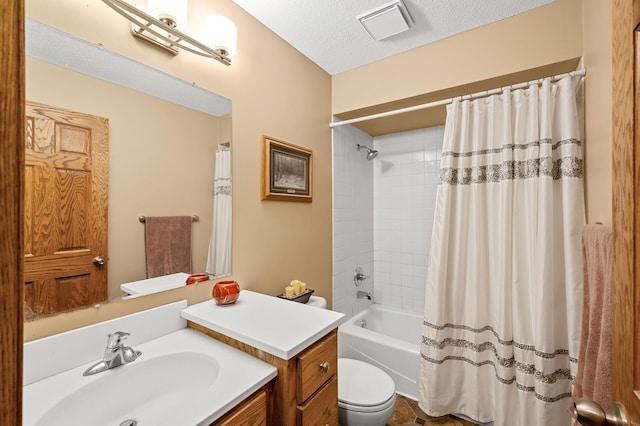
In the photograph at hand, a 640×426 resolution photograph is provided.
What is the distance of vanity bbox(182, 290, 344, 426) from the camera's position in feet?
2.86

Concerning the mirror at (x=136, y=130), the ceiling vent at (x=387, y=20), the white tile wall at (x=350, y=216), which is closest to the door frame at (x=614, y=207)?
the mirror at (x=136, y=130)

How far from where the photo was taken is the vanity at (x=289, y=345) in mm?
871

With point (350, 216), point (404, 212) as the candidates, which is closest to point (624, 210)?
point (350, 216)

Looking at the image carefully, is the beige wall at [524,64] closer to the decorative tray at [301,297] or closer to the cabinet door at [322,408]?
the cabinet door at [322,408]

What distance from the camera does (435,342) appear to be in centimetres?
168

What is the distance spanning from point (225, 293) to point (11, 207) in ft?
3.22

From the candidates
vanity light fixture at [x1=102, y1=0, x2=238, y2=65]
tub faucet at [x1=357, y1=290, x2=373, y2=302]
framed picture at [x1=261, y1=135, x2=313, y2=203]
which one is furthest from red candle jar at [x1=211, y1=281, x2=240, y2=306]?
tub faucet at [x1=357, y1=290, x2=373, y2=302]

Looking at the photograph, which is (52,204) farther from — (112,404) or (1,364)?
(1,364)

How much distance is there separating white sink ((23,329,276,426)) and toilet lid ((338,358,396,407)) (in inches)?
29.9

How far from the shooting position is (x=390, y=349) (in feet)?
6.26

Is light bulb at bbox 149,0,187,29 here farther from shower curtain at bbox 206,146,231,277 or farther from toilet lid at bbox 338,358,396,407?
toilet lid at bbox 338,358,396,407

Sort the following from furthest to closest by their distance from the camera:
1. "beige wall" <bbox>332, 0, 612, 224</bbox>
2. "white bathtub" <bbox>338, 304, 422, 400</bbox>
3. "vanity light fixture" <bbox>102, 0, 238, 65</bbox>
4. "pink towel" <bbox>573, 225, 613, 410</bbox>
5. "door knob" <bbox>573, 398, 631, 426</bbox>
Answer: "white bathtub" <bbox>338, 304, 422, 400</bbox> < "beige wall" <bbox>332, 0, 612, 224</bbox> < "vanity light fixture" <bbox>102, 0, 238, 65</bbox> < "pink towel" <bbox>573, 225, 613, 410</bbox> < "door knob" <bbox>573, 398, 631, 426</bbox>

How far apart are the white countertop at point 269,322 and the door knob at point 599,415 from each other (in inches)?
26.4

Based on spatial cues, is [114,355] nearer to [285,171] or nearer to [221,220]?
[221,220]
